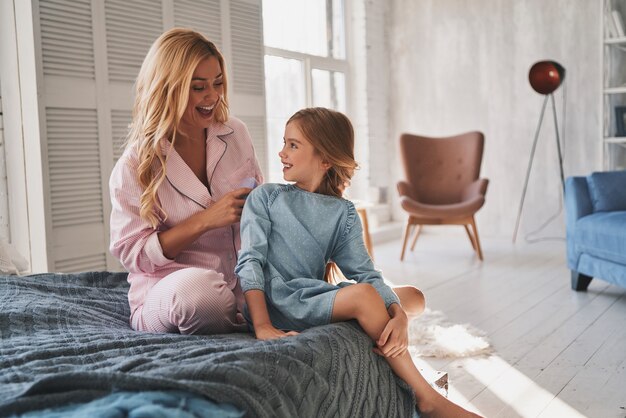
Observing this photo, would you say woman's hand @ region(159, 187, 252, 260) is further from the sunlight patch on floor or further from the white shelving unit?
the white shelving unit

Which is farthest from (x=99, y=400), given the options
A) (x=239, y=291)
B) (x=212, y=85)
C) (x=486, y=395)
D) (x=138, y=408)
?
(x=486, y=395)

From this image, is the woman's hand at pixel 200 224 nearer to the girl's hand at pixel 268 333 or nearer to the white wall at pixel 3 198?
the girl's hand at pixel 268 333

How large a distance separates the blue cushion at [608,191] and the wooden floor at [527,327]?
0.47 metres

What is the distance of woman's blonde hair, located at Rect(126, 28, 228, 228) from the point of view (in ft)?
6.09

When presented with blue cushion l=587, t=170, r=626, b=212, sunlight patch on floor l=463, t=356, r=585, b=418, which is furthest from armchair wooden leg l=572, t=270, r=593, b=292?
sunlight patch on floor l=463, t=356, r=585, b=418

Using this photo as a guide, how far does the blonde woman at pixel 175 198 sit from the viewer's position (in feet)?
5.66

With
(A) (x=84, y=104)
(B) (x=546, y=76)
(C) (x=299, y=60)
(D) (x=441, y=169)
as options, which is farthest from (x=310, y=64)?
(A) (x=84, y=104)

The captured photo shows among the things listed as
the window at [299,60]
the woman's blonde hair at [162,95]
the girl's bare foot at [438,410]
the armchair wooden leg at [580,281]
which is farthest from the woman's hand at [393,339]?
the window at [299,60]

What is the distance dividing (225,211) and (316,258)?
0.28 metres

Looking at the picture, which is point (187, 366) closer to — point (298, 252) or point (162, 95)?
point (298, 252)

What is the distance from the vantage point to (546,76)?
17.0ft

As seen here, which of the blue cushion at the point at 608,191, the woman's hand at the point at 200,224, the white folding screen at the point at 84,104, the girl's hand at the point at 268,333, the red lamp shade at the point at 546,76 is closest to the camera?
the girl's hand at the point at 268,333

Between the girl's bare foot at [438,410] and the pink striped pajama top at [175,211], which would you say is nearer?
the girl's bare foot at [438,410]

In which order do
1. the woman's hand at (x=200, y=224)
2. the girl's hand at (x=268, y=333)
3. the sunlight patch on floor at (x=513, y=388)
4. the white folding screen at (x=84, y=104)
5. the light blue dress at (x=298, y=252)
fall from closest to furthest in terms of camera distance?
the girl's hand at (x=268, y=333), the light blue dress at (x=298, y=252), the woman's hand at (x=200, y=224), the sunlight patch on floor at (x=513, y=388), the white folding screen at (x=84, y=104)
